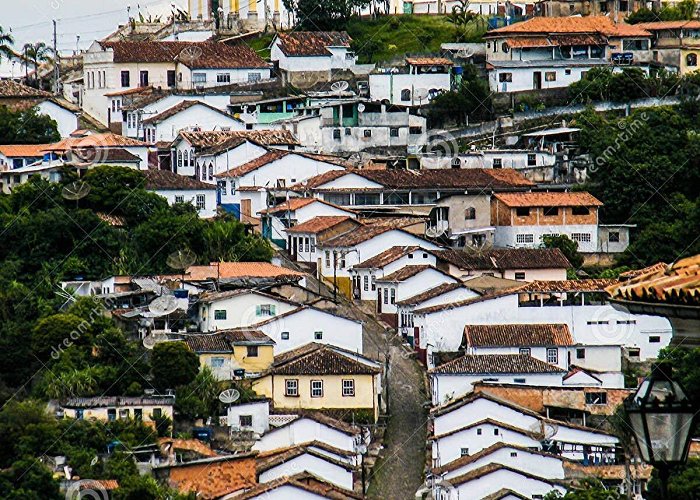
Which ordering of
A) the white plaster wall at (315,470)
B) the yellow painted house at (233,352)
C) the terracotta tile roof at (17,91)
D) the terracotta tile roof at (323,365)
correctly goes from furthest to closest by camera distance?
the terracotta tile roof at (17,91) < the yellow painted house at (233,352) < the terracotta tile roof at (323,365) < the white plaster wall at (315,470)

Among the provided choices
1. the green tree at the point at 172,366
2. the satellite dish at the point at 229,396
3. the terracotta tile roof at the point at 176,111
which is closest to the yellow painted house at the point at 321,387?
the satellite dish at the point at 229,396

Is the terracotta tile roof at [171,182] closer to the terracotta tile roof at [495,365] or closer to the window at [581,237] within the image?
the window at [581,237]

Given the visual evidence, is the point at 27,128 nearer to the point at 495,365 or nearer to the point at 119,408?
the point at 119,408

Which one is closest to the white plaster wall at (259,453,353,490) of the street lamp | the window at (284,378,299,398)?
the window at (284,378,299,398)

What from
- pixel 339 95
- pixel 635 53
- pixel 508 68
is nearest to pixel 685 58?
pixel 635 53

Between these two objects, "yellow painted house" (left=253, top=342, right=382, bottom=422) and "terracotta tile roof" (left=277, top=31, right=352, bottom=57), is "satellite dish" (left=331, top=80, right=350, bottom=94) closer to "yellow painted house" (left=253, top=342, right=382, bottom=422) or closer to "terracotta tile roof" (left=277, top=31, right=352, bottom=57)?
"terracotta tile roof" (left=277, top=31, right=352, bottom=57)

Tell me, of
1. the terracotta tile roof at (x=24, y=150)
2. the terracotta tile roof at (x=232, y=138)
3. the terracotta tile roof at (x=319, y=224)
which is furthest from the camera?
the terracotta tile roof at (x=232, y=138)
